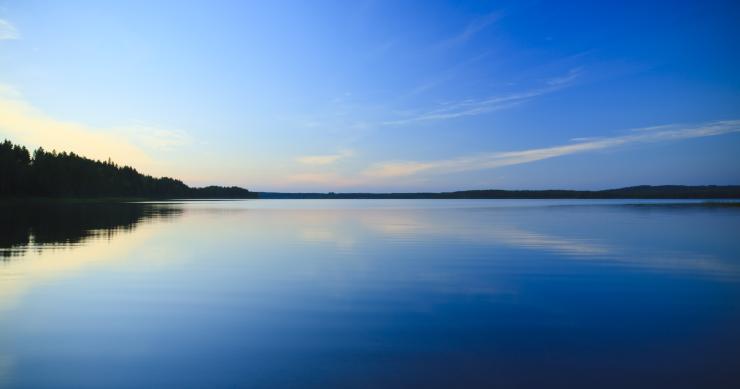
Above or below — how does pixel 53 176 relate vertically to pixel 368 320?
above

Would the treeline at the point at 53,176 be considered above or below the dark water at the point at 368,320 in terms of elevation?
above

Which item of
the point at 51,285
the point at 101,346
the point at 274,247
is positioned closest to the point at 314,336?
the point at 101,346

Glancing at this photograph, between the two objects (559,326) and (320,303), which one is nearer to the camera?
(559,326)

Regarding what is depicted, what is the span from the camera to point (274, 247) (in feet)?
86.4

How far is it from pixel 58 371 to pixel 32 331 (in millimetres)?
3262

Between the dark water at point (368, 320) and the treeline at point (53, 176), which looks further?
the treeline at point (53, 176)

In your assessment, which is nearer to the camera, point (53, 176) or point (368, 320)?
point (368, 320)

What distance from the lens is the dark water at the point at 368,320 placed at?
7629 millimetres

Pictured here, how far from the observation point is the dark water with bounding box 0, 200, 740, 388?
763 cm

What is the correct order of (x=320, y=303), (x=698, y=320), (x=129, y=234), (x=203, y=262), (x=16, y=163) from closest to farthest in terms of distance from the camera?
1. (x=698, y=320)
2. (x=320, y=303)
3. (x=203, y=262)
4. (x=129, y=234)
5. (x=16, y=163)

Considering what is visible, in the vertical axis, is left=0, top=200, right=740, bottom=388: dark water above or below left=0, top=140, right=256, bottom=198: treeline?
below

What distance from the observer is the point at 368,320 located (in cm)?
1095

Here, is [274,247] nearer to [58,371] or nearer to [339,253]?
[339,253]

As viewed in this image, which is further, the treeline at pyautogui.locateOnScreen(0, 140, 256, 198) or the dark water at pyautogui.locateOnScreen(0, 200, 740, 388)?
the treeline at pyautogui.locateOnScreen(0, 140, 256, 198)
